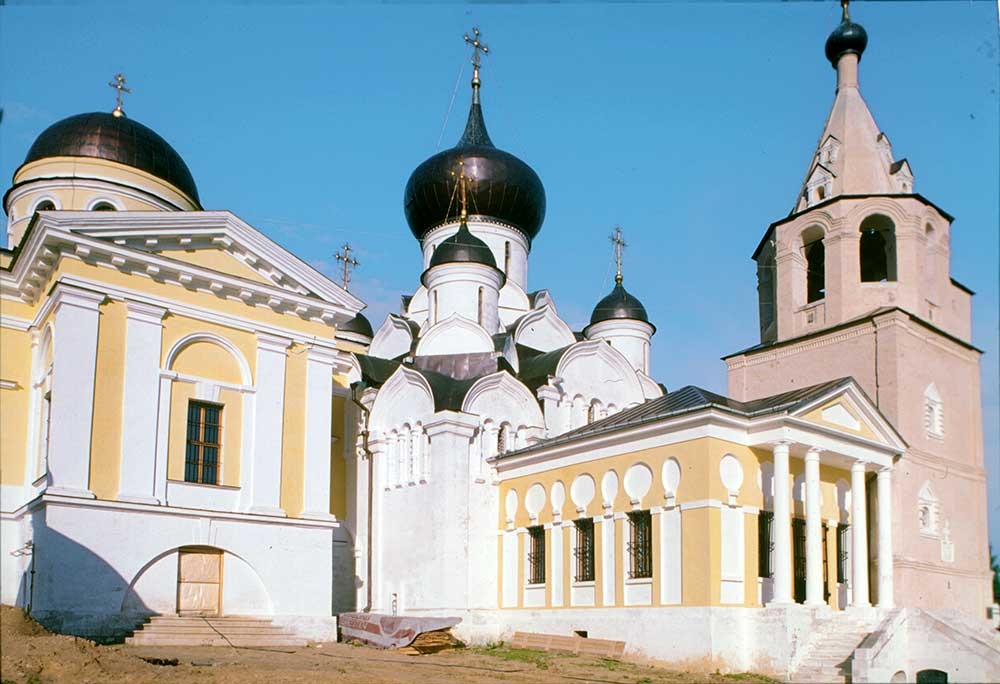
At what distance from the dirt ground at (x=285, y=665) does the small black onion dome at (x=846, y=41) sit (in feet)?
49.9

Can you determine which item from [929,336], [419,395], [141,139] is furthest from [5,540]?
[929,336]

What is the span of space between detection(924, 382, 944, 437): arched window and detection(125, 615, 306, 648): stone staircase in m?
13.5

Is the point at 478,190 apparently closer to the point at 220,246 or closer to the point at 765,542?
the point at 220,246

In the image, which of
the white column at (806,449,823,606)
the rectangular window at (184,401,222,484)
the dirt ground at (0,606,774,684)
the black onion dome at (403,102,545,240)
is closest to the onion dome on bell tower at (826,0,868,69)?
the black onion dome at (403,102,545,240)

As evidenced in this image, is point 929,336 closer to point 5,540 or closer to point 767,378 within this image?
point 767,378

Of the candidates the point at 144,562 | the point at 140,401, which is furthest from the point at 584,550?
the point at 140,401

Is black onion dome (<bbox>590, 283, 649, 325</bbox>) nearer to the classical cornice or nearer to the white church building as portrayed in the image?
the white church building

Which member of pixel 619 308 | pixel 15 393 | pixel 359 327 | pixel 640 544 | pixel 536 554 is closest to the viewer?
pixel 640 544

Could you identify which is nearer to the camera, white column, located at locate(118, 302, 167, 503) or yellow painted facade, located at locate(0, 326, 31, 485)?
white column, located at locate(118, 302, 167, 503)

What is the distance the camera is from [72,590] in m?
16.4

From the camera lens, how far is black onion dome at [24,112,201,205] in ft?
81.5

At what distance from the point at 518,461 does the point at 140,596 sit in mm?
8120

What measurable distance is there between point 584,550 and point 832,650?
5182 millimetres

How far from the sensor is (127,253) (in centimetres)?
1797
